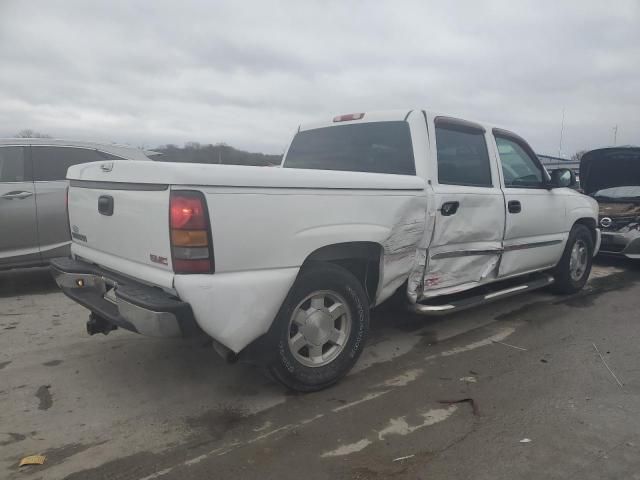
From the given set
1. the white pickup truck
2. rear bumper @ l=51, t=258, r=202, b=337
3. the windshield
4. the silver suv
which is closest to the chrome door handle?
the silver suv

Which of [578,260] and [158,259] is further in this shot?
[578,260]

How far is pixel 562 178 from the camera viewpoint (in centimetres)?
526

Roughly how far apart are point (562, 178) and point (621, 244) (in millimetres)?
3129

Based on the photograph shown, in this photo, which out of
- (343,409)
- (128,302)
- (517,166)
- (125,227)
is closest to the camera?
(128,302)

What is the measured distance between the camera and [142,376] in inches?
140

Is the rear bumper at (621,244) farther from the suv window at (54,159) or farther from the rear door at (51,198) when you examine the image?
the rear door at (51,198)

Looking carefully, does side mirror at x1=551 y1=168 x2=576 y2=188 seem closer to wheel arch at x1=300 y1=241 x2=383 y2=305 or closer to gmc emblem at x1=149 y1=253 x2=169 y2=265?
wheel arch at x1=300 y1=241 x2=383 y2=305

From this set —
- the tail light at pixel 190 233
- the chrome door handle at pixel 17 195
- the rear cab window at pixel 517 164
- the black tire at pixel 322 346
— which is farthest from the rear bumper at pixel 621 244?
the chrome door handle at pixel 17 195

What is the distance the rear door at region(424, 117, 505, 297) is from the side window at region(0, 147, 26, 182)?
4.55 metres

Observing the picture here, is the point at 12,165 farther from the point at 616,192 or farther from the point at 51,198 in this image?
the point at 616,192

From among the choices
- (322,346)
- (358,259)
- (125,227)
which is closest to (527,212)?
(358,259)

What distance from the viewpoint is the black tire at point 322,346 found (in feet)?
10.0

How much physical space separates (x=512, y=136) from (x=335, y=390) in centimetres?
316

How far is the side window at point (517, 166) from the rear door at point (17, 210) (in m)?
4.99
